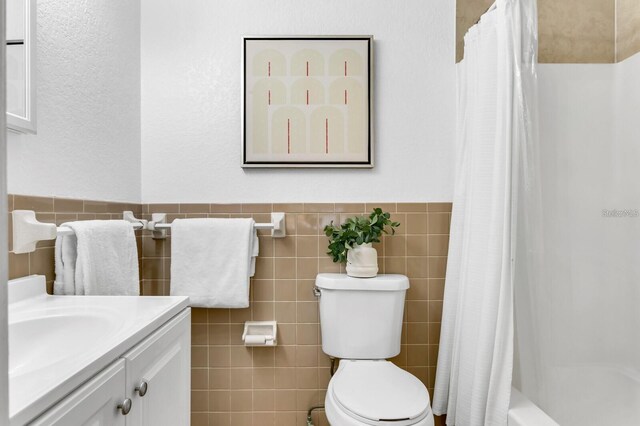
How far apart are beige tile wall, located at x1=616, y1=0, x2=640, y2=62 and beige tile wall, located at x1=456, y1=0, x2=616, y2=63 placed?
0.01 metres

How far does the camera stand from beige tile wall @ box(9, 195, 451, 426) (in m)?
1.86

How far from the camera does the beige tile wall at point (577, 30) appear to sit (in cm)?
163

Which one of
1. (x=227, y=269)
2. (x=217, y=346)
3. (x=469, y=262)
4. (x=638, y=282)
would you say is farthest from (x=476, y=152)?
(x=217, y=346)

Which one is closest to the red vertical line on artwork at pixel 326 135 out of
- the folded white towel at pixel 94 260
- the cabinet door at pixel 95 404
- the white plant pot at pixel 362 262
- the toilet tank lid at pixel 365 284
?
the white plant pot at pixel 362 262

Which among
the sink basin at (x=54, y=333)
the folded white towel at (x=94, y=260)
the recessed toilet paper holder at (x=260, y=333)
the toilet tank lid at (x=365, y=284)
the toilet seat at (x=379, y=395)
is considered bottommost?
the toilet seat at (x=379, y=395)

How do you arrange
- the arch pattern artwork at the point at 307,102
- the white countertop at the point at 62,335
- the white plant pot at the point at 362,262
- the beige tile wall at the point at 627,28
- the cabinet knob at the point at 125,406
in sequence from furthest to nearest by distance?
the arch pattern artwork at the point at 307,102
the white plant pot at the point at 362,262
the beige tile wall at the point at 627,28
the cabinet knob at the point at 125,406
the white countertop at the point at 62,335

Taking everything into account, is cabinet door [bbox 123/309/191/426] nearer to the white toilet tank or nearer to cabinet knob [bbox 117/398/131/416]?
cabinet knob [bbox 117/398/131/416]

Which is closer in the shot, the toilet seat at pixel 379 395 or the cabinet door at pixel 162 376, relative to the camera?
the cabinet door at pixel 162 376

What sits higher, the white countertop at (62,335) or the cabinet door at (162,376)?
the white countertop at (62,335)

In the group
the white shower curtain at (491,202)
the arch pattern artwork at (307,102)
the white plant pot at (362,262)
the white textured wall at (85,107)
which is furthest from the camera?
the arch pattern artwork at (307,102)

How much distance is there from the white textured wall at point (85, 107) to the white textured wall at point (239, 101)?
0.42 feet

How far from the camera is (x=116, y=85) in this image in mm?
1639

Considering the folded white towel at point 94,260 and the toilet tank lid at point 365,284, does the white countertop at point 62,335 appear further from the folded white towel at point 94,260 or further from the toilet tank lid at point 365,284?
the toilet tank lid at point 365,284

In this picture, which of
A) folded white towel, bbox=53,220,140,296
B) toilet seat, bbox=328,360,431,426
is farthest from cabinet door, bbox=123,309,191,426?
toilet seat, bbox=328,360,431,426
